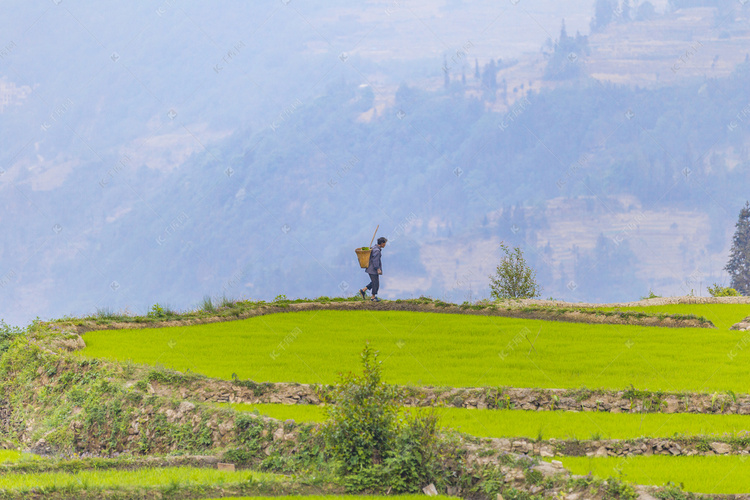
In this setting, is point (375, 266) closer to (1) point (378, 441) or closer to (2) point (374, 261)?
(2) point (374, 261)

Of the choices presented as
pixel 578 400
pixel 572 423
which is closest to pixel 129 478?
pixel 572 423

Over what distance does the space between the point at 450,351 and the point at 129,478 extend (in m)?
11.0

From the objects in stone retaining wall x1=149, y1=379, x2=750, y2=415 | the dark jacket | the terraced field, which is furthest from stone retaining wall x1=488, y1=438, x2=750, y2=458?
the dark jacket

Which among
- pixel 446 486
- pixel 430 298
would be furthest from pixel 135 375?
pixel 430 298

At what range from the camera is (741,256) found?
6128cm

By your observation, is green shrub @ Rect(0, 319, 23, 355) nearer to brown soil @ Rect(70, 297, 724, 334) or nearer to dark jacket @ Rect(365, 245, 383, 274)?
brown soil @ Rect(70, 297, 724, 334)

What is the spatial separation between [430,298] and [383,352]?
903 cm

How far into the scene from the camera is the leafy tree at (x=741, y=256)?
61.0 meters

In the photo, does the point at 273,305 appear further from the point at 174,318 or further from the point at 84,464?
the point at 84,464

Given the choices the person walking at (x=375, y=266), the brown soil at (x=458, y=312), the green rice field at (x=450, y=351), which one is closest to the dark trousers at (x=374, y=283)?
the person walking at (x=375, y=266)

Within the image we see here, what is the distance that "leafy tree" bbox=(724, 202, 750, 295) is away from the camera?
6100 cm

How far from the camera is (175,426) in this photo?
575 inches

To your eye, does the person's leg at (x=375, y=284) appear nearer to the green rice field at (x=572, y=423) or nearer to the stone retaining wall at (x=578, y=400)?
the stone retaining wall at (x=578, y=400)

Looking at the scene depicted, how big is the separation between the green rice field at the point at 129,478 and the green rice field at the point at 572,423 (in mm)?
2371
